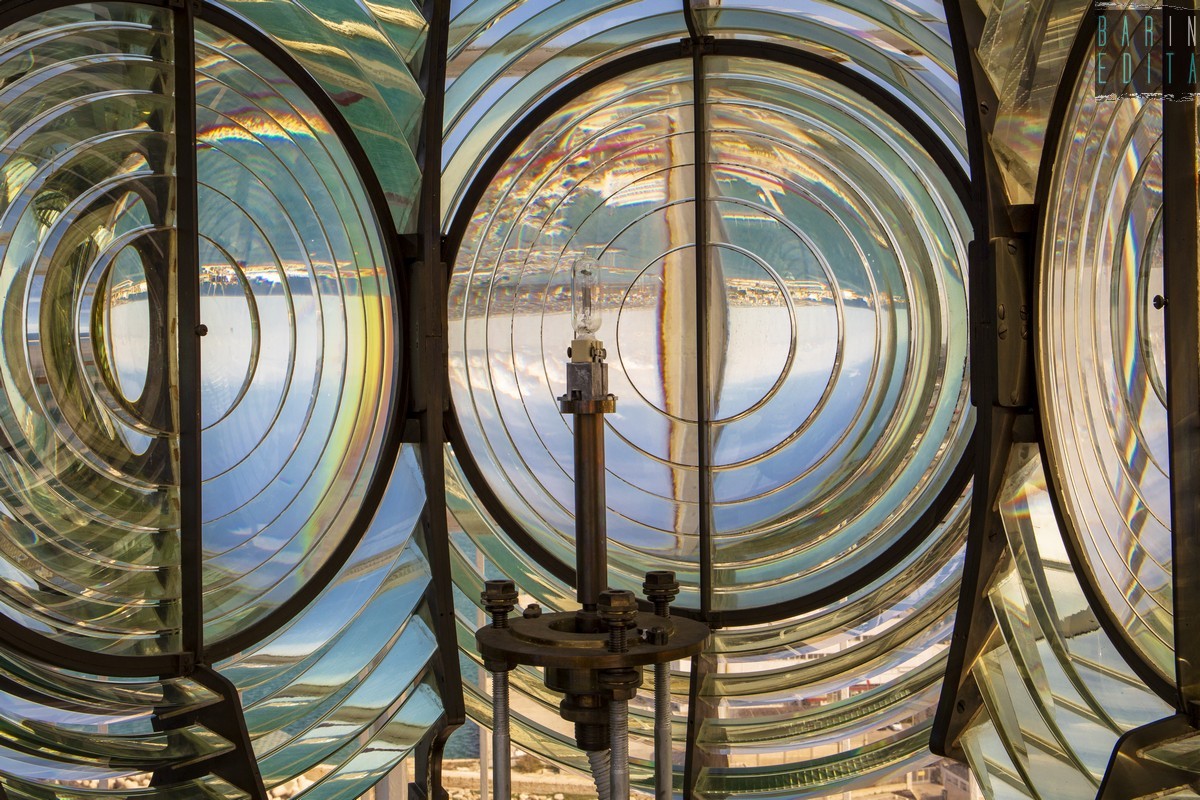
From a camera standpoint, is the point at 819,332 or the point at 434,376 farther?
the point at 819,332

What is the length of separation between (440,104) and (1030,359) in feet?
4.76

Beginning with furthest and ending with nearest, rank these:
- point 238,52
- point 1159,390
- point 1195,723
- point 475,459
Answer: point 475,459 → point 238,52 → point 1159,390 → point 1195,723

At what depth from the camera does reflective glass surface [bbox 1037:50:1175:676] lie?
208 centimetres

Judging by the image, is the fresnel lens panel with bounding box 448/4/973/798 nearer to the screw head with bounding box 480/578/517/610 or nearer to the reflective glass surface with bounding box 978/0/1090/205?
the reflective glass surface with bounding box 978/0/1090/205

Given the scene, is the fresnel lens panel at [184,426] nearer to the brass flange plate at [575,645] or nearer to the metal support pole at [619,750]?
the brass flange plate at [575,645]

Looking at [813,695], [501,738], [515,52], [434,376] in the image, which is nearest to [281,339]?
[434,376]

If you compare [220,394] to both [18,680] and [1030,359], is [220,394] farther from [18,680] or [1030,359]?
[1030,359]

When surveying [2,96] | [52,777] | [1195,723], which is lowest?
[52,777]

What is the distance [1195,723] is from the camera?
1912 mm

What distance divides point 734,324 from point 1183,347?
1.57 m

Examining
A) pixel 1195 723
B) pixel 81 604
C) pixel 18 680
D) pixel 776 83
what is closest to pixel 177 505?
pixel 81 604

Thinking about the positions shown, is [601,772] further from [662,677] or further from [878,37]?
[878,37]

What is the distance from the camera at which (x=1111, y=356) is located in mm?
2254

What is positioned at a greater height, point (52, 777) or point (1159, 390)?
point (1159, 390)
